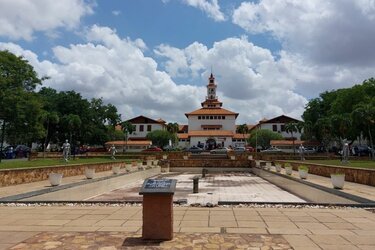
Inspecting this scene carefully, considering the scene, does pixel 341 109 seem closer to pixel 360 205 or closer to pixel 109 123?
pixel 109 123

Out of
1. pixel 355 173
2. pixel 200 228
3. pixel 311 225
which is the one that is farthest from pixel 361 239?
pixel 355 173

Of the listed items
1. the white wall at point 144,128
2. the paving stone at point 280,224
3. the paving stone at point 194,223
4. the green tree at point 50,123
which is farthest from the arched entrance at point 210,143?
the paving stone at point 194,223

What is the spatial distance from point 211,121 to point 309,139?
24.5m

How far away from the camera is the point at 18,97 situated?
34.6m

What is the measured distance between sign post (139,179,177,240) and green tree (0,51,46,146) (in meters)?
31.2

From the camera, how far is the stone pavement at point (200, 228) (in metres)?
6.20

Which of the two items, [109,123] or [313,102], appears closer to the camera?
[109,123]

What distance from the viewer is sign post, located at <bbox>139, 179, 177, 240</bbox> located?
646 cm

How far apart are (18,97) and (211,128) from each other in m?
63.4

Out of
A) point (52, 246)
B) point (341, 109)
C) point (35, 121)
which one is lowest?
point (52, 246)

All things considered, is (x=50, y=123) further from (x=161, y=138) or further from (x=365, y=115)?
(x=365, y=115)

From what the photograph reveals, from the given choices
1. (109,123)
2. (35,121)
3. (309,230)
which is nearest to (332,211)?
(309,230)

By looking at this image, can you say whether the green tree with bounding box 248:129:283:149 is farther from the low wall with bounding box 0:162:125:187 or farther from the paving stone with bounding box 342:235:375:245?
the paving stone with bounding box 342:235:375:245

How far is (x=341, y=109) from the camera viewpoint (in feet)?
198
